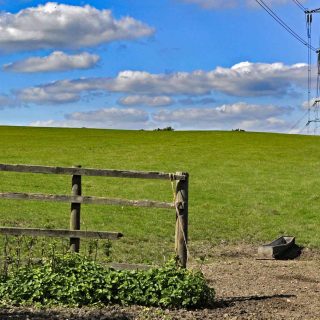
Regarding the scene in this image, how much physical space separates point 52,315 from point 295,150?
51048 mm

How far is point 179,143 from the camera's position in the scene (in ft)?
209

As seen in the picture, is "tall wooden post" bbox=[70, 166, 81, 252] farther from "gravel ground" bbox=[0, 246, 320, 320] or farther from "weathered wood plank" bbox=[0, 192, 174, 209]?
"gravel ground" bbox=[0, 246, 320, 320]

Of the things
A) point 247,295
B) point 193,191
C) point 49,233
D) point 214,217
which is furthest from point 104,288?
point 193,191

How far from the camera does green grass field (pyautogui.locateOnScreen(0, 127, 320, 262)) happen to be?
2052cm

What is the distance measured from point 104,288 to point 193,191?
21908 mm

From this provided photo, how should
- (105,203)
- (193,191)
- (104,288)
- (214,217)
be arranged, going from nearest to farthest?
(104,288) < (105,203) < (214,217) < (193,191)

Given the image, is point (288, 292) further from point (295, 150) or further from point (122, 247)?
point (295, 150)

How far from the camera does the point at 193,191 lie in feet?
104

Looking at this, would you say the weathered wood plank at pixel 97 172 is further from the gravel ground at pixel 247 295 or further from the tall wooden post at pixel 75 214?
the gravel ground at pixel 247 295

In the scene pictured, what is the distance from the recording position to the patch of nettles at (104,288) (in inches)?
385

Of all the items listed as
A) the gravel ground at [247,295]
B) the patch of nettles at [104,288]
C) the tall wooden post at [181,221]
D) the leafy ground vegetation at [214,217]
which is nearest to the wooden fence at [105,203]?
the tall wooden post at [181,221]

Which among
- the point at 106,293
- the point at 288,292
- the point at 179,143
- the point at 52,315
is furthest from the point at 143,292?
the point at 179,143

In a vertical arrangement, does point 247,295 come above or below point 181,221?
below

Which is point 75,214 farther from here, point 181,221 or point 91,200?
point 181,221
